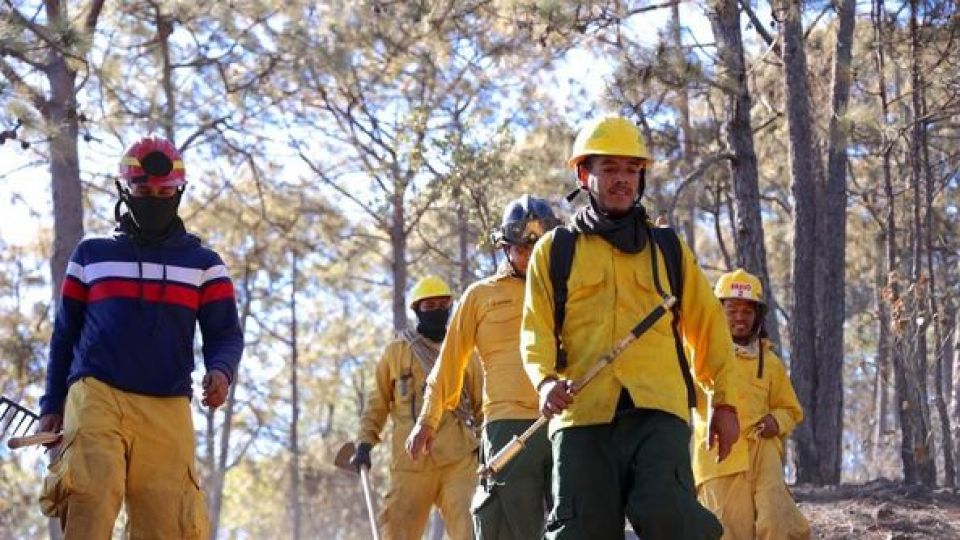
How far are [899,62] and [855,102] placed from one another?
4.74 metres

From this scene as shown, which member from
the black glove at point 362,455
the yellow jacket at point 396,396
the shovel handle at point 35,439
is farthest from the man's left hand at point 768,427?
the shovel handle at point 35,439

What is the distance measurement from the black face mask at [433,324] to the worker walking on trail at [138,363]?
3722 millimetres

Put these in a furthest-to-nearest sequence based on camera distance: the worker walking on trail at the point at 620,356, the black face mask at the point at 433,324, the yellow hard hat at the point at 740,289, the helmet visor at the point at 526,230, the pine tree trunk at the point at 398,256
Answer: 1. the pine tree trunk at the point at 398,256
2. the black face mask at the point at 433,324
3. the yellow hard hat at the point at 740,289
4. the helmet visor at the point at 526,230
5. the worker walking on trail at the point at 620,356

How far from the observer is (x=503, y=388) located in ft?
26.1

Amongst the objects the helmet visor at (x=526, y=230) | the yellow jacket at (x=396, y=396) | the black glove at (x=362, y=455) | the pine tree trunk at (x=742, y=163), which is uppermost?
the pine tree trunk at (x=742, y=163)

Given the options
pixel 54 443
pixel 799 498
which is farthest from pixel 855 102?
pixel 54 443

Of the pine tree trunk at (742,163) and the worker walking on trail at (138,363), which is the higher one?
the pine tree trunk at (742,163)

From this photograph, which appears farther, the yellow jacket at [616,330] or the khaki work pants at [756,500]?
the khaki work pants at [756,500]

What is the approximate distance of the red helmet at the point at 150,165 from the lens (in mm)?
6789

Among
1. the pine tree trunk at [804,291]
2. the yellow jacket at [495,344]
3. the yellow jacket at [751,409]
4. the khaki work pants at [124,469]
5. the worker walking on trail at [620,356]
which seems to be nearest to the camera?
the worker walking on trail at [620,356]

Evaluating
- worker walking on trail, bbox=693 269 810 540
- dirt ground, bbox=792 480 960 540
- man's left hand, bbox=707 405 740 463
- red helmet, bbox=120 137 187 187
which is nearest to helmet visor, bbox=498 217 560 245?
worker walking on trail, bbox=693 269 810 540

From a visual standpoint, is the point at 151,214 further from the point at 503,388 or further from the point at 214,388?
the point at 503,388

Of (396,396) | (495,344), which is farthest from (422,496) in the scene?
(495,344)

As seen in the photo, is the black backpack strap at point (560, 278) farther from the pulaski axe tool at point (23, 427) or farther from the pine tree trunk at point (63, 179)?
the pine tree trunk at point (63, 179)
